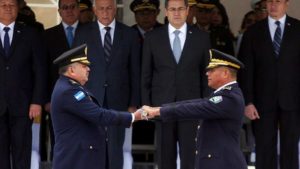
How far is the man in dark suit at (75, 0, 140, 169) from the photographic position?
31.8ft

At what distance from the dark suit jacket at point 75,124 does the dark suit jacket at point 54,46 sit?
221 centimetres

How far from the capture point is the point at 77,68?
7949 mm

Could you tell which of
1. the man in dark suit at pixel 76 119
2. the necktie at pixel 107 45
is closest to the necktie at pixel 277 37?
the necktie at pixel 107 45

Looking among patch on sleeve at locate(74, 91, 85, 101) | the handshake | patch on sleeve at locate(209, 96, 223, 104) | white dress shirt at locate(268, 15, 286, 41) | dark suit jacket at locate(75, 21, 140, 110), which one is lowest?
the handshake

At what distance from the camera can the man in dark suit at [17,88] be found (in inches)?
385

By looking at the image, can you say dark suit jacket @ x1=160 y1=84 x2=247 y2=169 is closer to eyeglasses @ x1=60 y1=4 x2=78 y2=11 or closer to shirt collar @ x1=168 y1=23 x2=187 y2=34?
shirt collar @ x1=168 y1=23 x2=187 y2=34

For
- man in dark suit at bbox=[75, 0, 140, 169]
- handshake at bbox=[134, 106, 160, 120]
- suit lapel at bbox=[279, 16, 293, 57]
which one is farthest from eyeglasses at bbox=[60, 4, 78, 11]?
handshake at bbox=[134, 106, 160, 120]

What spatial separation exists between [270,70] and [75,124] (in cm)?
283

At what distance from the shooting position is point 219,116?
7738mm

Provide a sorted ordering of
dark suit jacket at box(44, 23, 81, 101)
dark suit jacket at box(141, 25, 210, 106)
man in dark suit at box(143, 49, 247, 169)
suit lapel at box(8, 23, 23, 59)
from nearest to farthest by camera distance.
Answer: man in dark suit at box(143, 49, 247, 169), dark suit jacket at box(141, 25, 210, 106), suit lapel at box(8, 23, 23, 59), dark suit jacket at box(44, 23, 81, 101)

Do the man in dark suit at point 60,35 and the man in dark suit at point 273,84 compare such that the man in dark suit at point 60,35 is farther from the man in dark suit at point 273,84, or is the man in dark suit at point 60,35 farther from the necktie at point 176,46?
the man in dark suit at point 273,84

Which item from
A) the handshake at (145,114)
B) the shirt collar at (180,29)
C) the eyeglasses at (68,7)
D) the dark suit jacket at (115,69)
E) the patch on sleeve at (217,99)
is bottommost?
the handshake at (145,114)

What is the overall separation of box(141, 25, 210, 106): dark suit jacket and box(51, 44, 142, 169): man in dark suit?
60.2 inches

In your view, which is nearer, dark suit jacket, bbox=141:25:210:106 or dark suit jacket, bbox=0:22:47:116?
dark suit jacket, bbox=141:25:210:106
